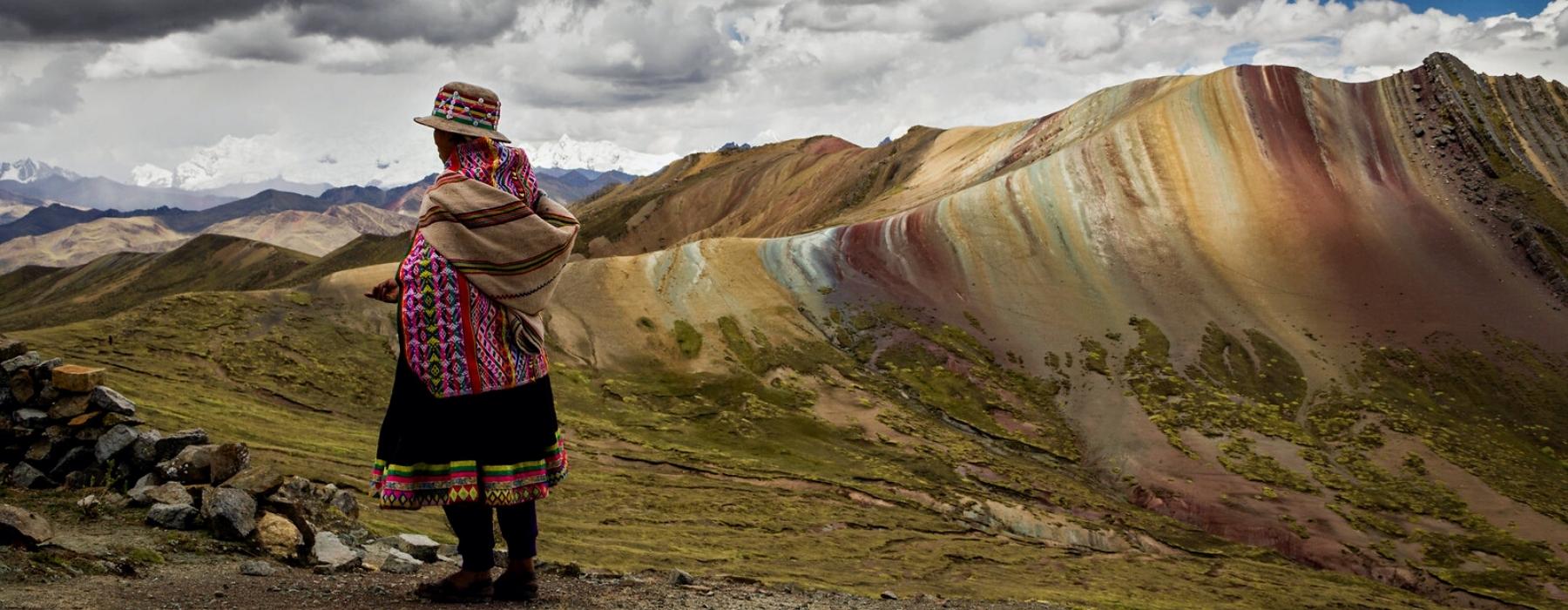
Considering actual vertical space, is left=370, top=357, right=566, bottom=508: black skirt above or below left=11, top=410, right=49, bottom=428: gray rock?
above

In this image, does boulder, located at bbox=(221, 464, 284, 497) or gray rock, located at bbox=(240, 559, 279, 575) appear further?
boulder, located at bbox=(221, 464, 284, 497)

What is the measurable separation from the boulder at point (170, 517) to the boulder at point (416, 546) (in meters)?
1.82

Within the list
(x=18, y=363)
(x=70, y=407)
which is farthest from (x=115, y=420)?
(x=18, y=363)

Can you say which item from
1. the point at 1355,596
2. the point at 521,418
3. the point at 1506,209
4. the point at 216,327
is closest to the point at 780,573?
the point at 521,418

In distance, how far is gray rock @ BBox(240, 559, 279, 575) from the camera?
822cm

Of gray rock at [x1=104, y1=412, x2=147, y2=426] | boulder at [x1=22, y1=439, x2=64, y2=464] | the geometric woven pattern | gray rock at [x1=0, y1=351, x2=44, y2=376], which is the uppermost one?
gray rock at [x1=0, y1=351, x2=44, y2=376]

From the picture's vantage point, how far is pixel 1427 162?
58.0 meters

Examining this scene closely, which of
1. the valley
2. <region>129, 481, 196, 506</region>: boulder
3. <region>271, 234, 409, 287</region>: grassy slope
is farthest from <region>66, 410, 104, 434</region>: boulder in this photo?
<region>271, 234, 409, 287</region>: grassy slope

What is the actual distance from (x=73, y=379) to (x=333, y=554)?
4.41 m

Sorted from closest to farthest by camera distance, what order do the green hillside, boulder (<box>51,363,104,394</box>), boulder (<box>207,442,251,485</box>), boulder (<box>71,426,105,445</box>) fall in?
boulder (<box>207,442,251,485</box>) → boulder (<box>71,426,105,445</box>) → boulder (<box>51,363,104,394</box>) → the green hillside

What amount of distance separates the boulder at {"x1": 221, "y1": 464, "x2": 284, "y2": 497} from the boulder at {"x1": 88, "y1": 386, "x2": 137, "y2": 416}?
2.15m

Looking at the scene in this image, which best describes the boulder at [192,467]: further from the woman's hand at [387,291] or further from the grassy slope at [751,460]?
the woman's hand at [387,291]

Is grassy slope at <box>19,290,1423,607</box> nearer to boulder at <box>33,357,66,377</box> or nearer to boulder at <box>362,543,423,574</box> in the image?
boulder at <box>362,543,423,574</box>

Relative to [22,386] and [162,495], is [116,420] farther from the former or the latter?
[162,495]
